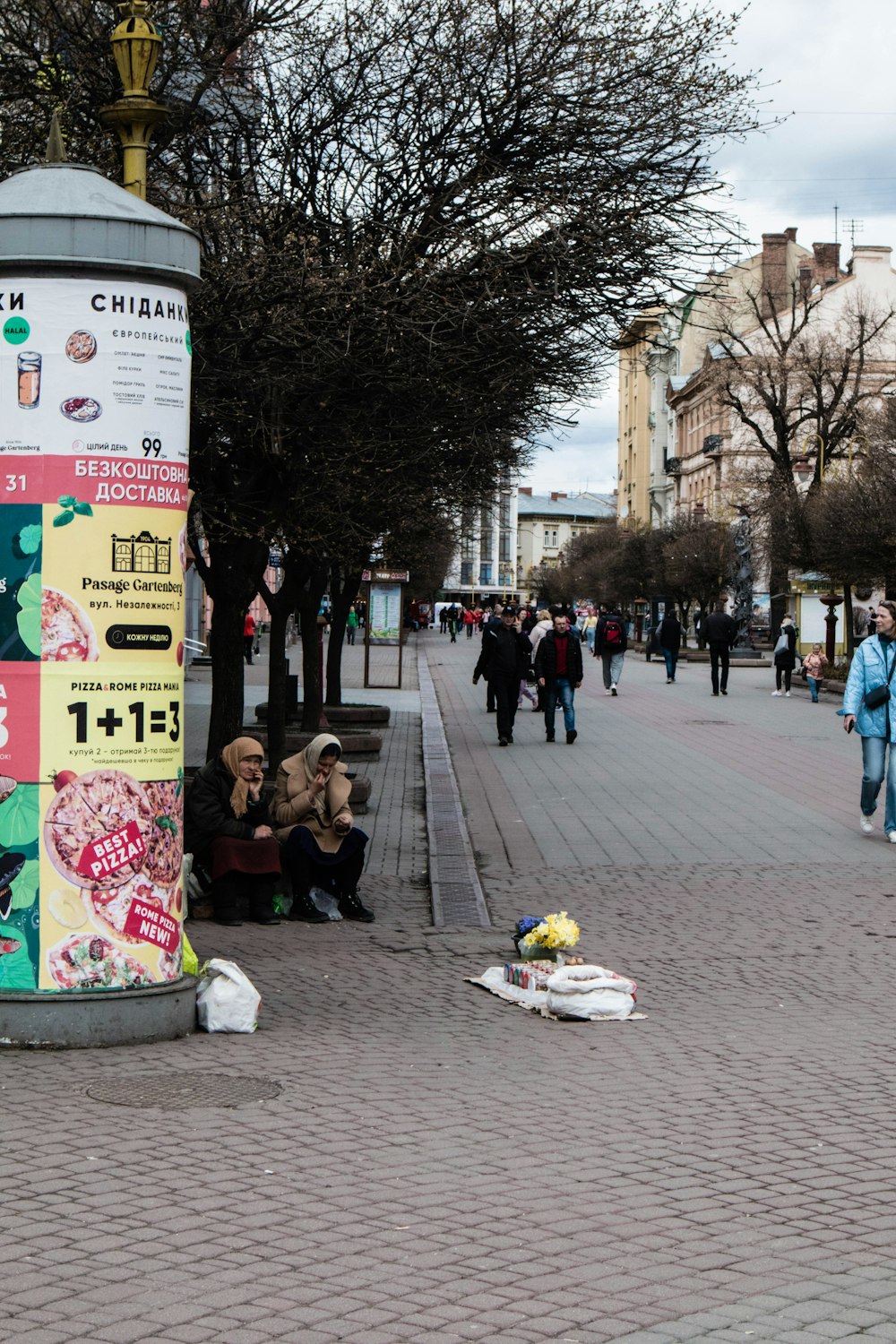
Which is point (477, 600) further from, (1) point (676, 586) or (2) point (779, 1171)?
(2) point (779, 1171)

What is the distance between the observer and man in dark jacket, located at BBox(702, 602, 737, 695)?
33.7 meters

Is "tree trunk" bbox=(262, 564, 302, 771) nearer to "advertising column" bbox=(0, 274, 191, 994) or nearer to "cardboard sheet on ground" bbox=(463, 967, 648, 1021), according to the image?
"cardboard sheet on ground" bbox=(463, 967, 648, 1021)

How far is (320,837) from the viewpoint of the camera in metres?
10.3

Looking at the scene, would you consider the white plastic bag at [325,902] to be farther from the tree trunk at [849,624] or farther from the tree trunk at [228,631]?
the tree trunk at [849,624]

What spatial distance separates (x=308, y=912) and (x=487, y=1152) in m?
4.69

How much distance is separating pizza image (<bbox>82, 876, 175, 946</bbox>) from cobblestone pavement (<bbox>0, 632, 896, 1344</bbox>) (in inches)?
18.4

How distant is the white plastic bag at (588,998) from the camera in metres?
7.84

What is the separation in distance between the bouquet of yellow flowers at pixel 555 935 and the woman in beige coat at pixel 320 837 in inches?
73.6

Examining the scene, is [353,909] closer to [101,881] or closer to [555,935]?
[555,935]

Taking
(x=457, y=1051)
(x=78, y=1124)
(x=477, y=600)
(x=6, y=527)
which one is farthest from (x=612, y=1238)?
(x=477, y=600)

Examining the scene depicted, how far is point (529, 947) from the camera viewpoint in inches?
341

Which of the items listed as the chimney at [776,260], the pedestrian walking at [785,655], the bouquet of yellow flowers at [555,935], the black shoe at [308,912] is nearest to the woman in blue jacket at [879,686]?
the black shoe at [308,912]

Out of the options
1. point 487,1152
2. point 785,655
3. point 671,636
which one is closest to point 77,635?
point 487,1152

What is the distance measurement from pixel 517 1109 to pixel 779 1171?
3.56ft
